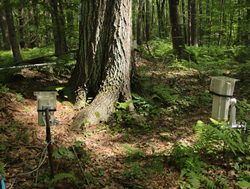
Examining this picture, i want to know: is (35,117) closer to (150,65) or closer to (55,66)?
(55,66)

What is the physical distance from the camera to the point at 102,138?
17.9 feet

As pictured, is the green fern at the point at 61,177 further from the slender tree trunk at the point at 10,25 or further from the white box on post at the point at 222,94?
the slender tree trunk at the point at 10,25

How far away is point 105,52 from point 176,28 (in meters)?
5.95

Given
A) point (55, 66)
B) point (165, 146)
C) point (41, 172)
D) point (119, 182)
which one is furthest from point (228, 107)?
point (55, 66)

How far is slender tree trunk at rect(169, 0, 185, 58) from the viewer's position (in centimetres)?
1133

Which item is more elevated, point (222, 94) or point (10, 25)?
point (10, 25)

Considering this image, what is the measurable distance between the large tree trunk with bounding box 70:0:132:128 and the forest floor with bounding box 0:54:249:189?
1.40 feet

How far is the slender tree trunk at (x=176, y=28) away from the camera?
11328 mm

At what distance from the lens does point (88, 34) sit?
253 inches

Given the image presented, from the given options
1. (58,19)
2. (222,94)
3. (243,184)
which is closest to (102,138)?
(222,94)

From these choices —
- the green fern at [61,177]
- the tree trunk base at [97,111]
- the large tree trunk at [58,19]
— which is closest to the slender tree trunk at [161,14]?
the large tree trunk at [58,19]

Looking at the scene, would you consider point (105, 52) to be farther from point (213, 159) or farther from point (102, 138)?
point (213, 159)

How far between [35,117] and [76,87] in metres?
1.17

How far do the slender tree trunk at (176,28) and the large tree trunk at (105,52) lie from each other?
546 centimetres
